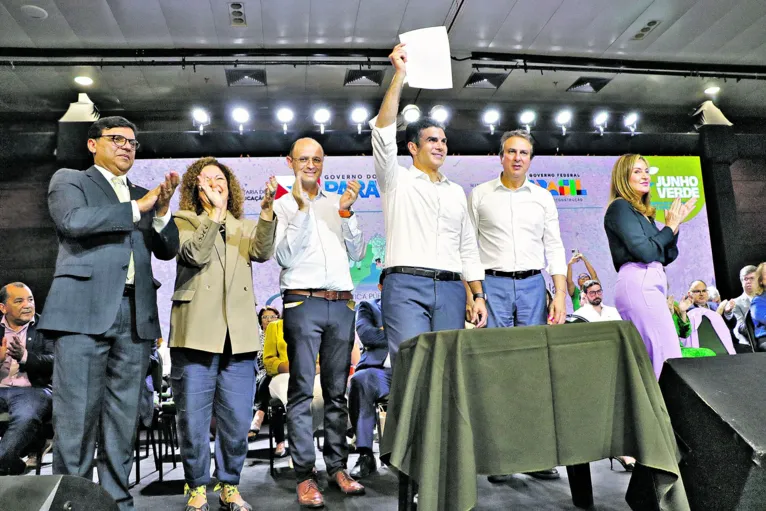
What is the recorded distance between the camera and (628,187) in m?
2.97

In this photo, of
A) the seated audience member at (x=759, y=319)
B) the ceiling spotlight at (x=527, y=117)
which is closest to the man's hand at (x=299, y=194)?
the seated audience member at (x=759, y=319)

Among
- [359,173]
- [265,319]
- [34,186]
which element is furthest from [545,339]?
[34,186]

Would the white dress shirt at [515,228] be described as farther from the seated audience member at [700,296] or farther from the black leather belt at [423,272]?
the seated audience member at [700,296]

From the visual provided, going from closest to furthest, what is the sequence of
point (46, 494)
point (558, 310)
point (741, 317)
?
point (46, 494) → point (558, 310) → point (741, 317)

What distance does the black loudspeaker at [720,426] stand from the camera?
5.09 feet

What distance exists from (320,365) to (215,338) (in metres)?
0.51

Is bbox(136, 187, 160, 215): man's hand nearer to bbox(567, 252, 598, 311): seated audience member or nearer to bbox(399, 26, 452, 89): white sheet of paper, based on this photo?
bbox(399, 26, 452, 89): white sheet of paper

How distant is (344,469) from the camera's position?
110 inches

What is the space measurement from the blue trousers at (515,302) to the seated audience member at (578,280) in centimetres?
354

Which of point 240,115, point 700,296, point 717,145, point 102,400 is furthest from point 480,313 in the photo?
point 717,145

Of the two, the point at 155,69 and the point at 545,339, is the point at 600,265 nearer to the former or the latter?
the point at 155,69

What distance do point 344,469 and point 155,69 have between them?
5690mm

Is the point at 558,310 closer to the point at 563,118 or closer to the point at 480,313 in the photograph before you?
the point at 480,313

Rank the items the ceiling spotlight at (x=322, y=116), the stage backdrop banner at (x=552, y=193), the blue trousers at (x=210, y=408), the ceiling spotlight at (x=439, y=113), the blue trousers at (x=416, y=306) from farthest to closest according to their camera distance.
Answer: the ceiling spotlight at (x=439, y=113)
the ceiling spotlight at (x=322, y=116)
the stage backdrop banner at (x=552, y=193)
the blue trousers at (x=416, y=306)
the blue trousers at (x=210, y=408)
